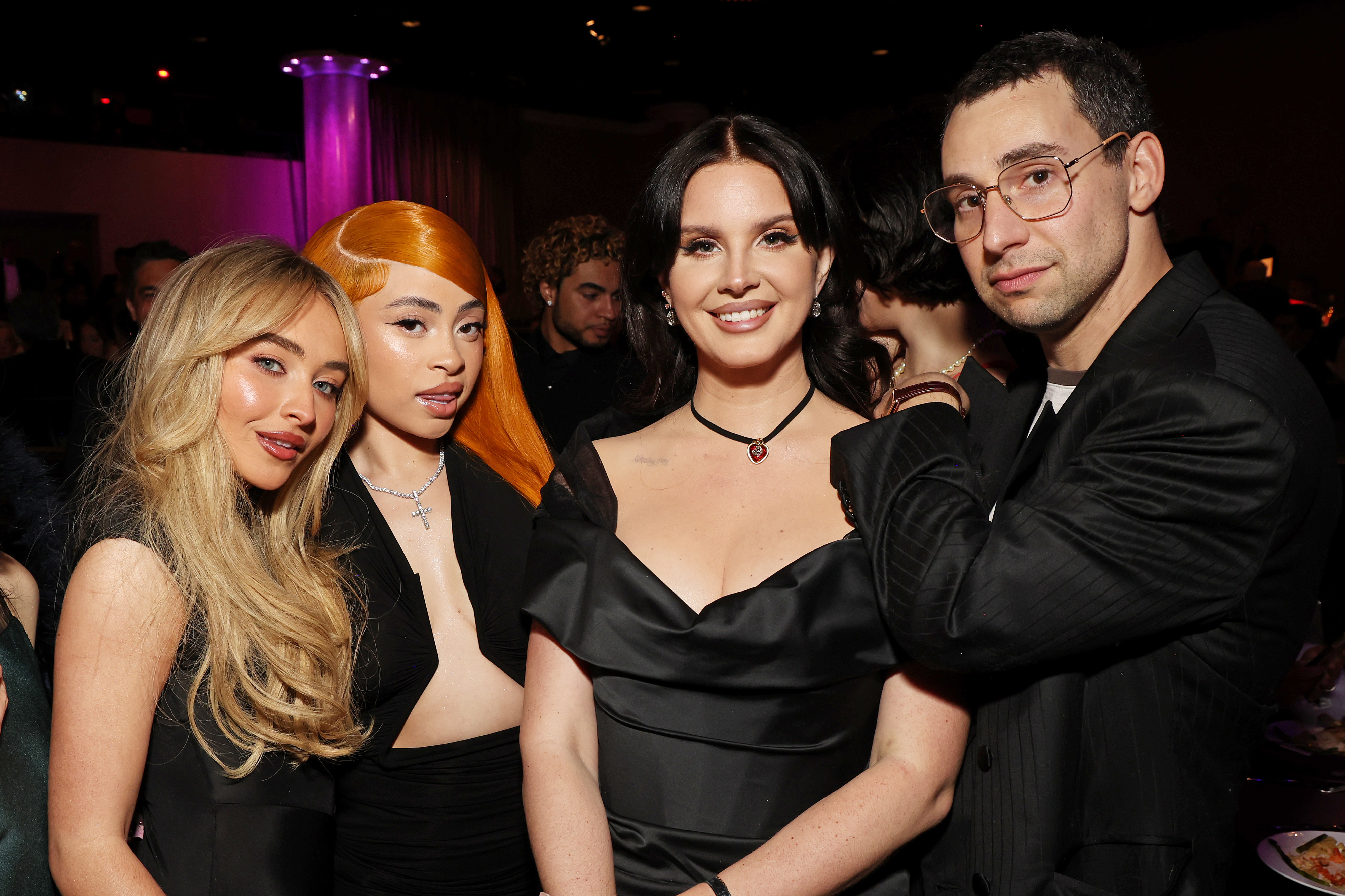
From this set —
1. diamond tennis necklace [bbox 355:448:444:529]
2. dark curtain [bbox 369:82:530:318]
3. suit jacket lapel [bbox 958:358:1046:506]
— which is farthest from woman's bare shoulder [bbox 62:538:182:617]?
dark curtain [bbox 369:82:530:318]

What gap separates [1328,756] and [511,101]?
10.7 metres

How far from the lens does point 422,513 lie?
210 cm

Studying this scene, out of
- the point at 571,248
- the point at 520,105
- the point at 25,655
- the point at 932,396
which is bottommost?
the point at 25,655

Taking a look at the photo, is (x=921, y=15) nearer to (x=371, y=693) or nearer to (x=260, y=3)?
(x=260, y=3)

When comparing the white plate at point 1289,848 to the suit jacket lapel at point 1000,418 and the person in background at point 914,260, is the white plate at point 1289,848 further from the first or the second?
the person in background at point 914,260

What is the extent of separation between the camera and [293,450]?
175cm

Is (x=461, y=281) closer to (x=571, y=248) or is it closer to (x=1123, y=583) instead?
(x=1123, y=583)

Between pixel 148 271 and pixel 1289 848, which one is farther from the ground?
pixel 148 271

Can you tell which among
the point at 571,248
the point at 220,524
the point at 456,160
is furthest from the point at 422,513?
the point at 456,160

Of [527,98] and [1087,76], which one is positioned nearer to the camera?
[1087,76]

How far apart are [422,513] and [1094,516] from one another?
1.32 meters

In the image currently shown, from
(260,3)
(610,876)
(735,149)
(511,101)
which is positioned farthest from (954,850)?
(511,101)

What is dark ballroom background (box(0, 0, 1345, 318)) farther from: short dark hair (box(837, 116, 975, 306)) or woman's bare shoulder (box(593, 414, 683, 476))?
woman's bare shoulder (box(593, 414, 683, 476))

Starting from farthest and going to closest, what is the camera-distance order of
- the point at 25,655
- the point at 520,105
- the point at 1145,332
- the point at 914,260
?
the point at 520,105 → the point at 914,260 → the point at 25,655 → the point at 1145,332
